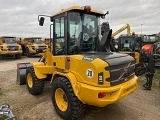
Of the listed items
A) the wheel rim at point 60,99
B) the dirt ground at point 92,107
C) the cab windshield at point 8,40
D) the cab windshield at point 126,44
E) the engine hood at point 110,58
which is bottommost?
the dirt ground at point 92,107

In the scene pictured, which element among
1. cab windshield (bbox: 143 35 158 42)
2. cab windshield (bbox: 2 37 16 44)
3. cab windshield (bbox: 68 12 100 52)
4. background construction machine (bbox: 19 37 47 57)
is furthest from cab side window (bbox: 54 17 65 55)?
cab windshield (bbox: 2 37 16 44)

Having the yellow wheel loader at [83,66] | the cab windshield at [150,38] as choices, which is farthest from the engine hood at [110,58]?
the cab windshield at [150,38]

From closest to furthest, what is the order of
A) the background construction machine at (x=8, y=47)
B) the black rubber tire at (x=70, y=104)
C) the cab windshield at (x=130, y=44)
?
the black rubber tire at (x=70, y=104) < the cab windshield at (x=130, y=44) < the background construction machine at (x=8, y=47)

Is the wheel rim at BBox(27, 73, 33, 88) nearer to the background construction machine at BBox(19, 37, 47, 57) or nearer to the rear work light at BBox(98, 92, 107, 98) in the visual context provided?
the rear work light at BBox(98, 92, 107, 98)

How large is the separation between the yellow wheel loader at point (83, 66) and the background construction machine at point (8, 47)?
491 inches

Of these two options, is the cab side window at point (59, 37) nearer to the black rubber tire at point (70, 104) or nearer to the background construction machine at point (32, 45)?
the black rubber tire at point (70, 104)

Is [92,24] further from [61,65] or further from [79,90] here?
[79,90]

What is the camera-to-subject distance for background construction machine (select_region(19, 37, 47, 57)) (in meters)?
19.0

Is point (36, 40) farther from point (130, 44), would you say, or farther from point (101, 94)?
point (101, 94)

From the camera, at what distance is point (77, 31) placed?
5.02m

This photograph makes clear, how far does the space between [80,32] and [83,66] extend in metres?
1.04

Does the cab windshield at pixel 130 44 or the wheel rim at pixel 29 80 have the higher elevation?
the cab windshield at pixel 130 44

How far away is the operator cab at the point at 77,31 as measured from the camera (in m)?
4.99

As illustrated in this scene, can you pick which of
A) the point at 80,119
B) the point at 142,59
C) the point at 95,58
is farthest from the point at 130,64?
the point at 142,59
